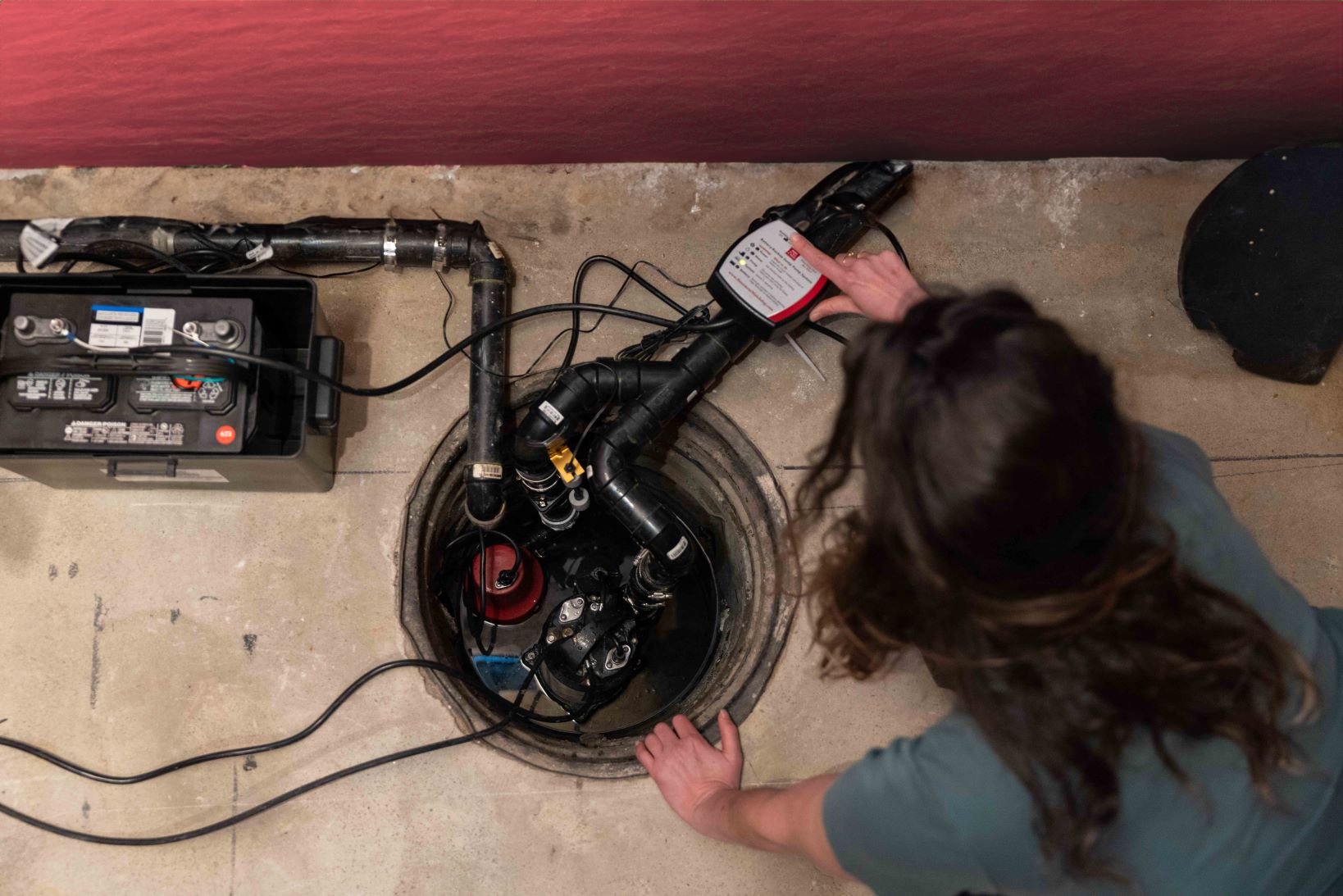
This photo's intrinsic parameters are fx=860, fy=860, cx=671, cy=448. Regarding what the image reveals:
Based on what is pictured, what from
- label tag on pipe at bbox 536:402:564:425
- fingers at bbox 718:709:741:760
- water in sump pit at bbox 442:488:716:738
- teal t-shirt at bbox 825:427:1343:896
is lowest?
water in sump pit at bbox 442:488:716:738

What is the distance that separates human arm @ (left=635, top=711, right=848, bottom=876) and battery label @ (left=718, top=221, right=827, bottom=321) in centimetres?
75

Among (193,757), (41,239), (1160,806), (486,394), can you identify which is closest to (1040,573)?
(1160,806)

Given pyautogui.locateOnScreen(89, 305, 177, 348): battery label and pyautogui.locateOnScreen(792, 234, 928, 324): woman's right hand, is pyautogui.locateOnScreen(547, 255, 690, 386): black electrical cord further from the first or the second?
pyautogui.locateOnScreen(89, 305, 177, 348): battery label

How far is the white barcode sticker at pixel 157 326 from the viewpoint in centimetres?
139

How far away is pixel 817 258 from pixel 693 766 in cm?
91

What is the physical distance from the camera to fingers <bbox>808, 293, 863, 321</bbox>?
4.92ft

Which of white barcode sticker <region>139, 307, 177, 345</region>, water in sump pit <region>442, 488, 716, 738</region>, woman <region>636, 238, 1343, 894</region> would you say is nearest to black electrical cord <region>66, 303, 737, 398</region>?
white barcode sticker <region>139, 307, 177, 345</region>

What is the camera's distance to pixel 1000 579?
816 millimetres

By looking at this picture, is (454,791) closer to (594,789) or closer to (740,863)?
(594,789)

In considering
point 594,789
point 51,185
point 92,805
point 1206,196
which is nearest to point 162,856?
point 92,805

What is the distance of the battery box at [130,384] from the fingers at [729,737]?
0.86 metres

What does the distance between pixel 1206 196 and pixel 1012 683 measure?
130 centimetres

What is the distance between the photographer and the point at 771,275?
5.18ft

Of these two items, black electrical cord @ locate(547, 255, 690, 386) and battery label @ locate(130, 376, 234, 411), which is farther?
black electrical cord @ locate(547, 255, 690, 386)
